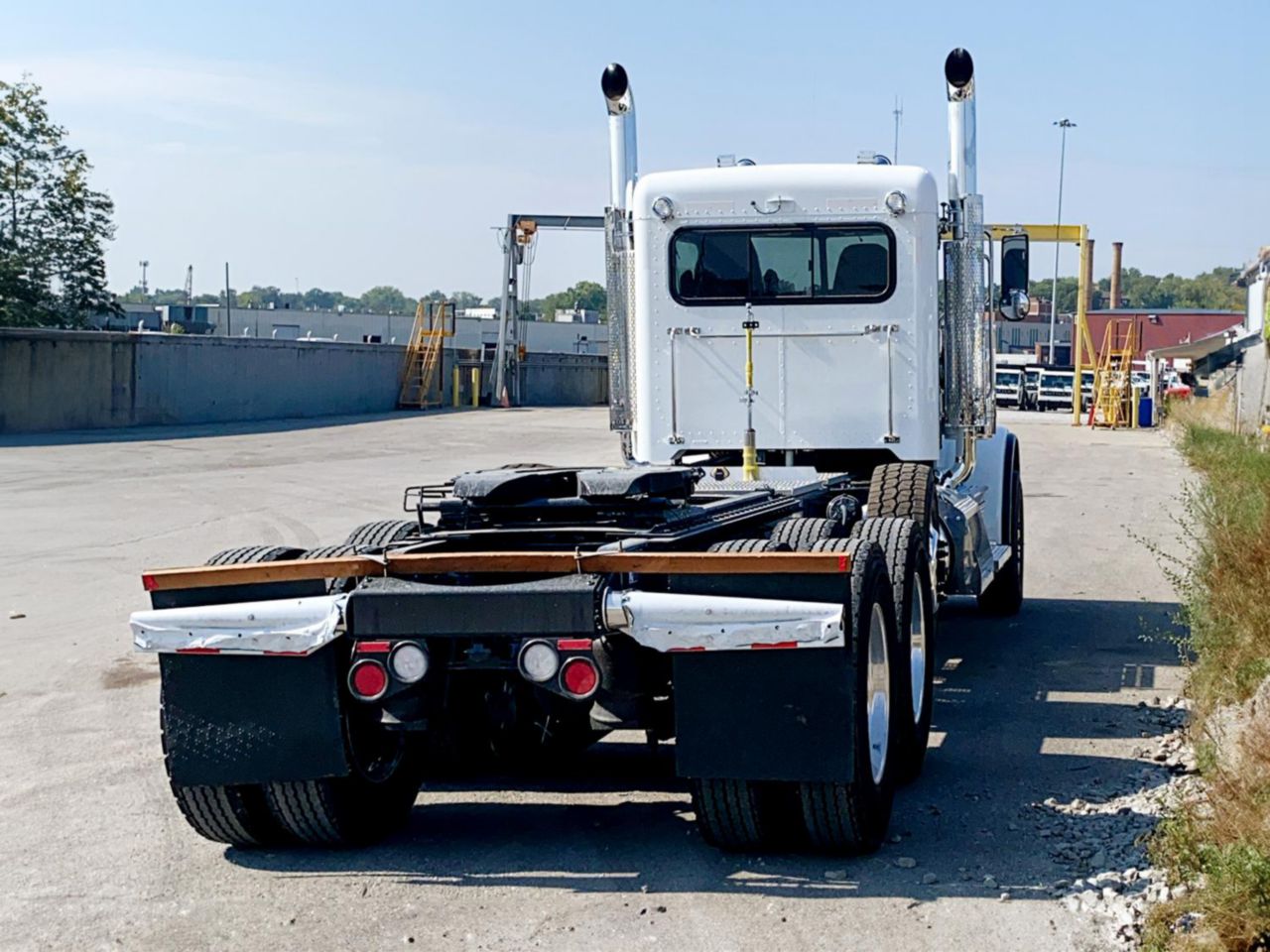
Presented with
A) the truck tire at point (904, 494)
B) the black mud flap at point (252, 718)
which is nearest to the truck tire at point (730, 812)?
the black mud flap at point (252, 718)

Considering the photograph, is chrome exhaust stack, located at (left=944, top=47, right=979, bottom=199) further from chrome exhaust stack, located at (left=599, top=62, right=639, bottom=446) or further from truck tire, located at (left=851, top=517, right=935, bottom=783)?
truck tire, located at (left=851, top=517, right=935, bottom=783)

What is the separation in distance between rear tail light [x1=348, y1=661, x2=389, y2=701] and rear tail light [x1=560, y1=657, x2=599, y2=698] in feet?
2.14

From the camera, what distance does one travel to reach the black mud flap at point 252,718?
19.7ft

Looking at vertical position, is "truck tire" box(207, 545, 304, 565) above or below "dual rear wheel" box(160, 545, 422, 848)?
above

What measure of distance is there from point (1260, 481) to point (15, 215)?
3877cm

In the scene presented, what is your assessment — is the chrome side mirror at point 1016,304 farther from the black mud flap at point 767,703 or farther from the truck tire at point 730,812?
the truck tire at point 730,812

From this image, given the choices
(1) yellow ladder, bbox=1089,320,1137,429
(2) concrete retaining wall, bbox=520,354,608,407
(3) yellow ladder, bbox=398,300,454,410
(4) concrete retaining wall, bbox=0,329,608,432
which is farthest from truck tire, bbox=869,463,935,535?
(2) concrete retaining wall, bbox=520,354,608,407

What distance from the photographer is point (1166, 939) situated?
16.7ft

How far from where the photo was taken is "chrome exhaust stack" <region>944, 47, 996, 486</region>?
10.5 m

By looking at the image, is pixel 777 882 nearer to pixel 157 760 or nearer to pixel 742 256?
pixel 157 760

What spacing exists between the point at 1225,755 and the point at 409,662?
3401 millimetres

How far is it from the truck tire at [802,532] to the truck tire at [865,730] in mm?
151

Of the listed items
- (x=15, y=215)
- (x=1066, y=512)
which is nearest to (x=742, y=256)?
(x=1066, y=512)

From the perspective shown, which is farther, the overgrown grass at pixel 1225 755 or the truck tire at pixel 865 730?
the truck tire at pixel 865 730
